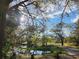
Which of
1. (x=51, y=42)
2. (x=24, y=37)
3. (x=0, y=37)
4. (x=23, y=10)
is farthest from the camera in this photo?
(x=51, y=42)

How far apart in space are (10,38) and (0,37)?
0.30 m

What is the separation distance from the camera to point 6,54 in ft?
13.2

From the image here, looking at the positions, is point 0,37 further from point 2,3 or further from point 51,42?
point 51,42

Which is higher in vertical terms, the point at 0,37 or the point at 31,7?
the point at 31,7

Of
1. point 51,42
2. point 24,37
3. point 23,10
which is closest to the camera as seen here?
point 24,37

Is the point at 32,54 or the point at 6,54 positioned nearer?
the point at 6,54

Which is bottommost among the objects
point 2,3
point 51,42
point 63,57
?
point 63,57

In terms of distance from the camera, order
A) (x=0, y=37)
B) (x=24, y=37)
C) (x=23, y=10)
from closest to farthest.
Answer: (x=0, y=37)
(x=24, y=37)
(x=23, y=10)

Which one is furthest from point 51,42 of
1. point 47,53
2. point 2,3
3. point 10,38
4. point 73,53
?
point 2,3

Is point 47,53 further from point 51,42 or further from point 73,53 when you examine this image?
point 73,53

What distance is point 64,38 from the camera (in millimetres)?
6016

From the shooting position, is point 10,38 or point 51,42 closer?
point 10,38

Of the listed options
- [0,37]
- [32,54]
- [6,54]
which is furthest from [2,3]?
[32,54]

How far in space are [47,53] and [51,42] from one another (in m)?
0.36
